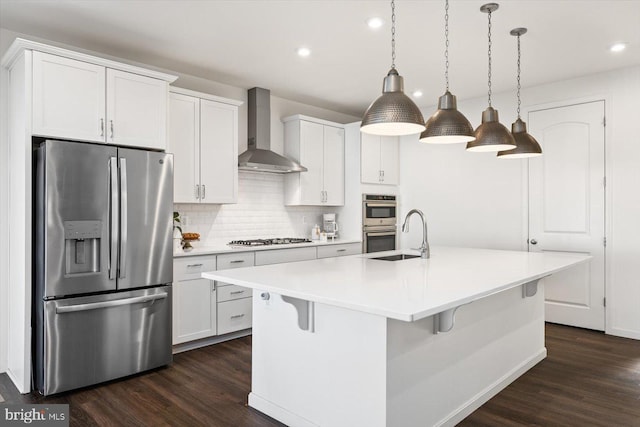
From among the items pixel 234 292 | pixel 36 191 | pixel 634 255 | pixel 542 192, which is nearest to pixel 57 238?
pixel 36 191

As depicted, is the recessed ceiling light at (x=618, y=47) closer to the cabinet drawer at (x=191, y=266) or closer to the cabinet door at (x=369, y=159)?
the cabinet door at (x=369, y=159)

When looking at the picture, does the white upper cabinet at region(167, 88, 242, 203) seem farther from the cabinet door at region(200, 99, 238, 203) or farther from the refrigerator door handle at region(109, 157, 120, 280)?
the refrigerator door handle at region(109, 157, 120, 280)

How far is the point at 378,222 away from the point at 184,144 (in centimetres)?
277

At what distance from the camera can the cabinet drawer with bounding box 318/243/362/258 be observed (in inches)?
195

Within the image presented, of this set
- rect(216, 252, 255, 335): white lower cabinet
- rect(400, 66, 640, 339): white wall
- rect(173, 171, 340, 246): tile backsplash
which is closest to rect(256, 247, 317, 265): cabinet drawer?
rect(216, 252, 255, 335): white lower cabinet

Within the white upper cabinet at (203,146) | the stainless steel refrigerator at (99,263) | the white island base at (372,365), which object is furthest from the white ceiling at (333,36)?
the white island base at (372,365)

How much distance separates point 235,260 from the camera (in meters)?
4.11

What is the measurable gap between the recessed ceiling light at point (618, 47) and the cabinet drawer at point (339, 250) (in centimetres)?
324

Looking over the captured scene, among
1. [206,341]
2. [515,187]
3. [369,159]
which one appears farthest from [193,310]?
[515,187]

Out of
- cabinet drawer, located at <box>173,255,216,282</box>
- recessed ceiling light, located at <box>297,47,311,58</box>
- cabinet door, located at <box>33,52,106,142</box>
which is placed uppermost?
recessed ceiling light, located at <box>297,47,311,58</box>

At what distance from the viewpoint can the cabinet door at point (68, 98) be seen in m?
2.90

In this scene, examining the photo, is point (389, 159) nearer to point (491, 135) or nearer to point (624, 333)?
point (491, 135)

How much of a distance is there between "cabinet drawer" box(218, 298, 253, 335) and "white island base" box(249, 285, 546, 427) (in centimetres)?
142

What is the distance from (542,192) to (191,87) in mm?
4001
